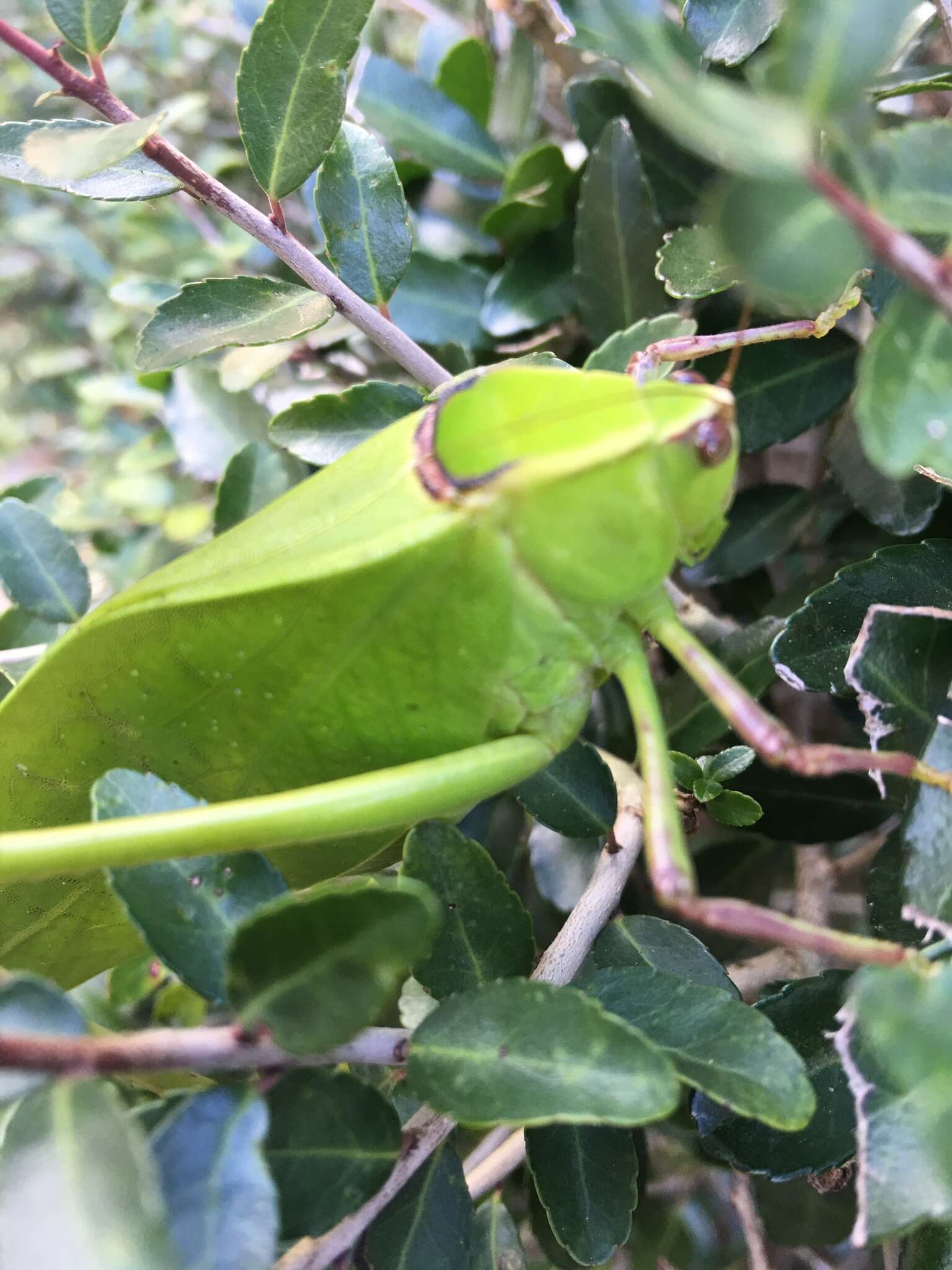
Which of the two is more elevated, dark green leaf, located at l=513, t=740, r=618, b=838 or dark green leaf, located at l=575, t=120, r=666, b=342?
dark green leaf, located at l=575, t=120, r=666, b=342

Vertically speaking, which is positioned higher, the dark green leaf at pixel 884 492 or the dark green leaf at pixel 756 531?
the dark green leaf at pixel 884 492

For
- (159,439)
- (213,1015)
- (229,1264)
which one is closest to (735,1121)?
(229,1264)

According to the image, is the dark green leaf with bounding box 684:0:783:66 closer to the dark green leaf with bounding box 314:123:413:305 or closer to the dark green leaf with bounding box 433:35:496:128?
the dark green leaf with bounding box 314:123:413:305

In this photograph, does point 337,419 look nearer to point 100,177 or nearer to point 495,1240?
point 100,177

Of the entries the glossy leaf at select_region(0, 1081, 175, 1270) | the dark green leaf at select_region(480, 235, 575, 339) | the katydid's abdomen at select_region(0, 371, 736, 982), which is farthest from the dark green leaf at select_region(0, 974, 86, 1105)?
the dark green leaf at select_region(480, 235, 575, 339)

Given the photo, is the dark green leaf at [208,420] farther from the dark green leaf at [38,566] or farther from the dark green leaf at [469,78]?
the dark green leaf at [469,78]

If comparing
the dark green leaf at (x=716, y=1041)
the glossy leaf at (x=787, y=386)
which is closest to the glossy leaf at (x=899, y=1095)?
the dark green leaf at (x=716, y=1041)

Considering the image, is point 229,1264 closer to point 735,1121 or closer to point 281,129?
point 735,1121
